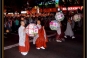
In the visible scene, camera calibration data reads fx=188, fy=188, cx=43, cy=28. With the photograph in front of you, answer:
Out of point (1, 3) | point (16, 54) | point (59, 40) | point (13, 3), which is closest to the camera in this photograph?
point (1, 3)

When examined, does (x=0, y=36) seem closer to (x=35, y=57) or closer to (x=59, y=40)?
(x=35, y=57)

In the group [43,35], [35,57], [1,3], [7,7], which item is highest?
[7,7]

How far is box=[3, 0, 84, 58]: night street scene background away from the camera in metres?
7.63

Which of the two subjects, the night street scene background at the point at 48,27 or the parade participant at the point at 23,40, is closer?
the parade participant at the point at 23,40

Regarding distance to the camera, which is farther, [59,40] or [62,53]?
[59,40]

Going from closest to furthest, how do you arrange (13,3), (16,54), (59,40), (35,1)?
(16,54), (59,40), (13,3), (35,1)

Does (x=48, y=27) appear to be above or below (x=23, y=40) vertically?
above

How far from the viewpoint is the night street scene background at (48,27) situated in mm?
7633

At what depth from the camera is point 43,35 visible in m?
8.30

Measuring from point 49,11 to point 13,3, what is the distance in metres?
11.0

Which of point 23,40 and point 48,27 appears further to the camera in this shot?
point 48,27

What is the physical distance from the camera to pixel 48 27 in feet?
64.7

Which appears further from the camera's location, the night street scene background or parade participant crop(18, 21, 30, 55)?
the night street scene background

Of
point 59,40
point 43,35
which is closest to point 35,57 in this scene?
point 43,35
